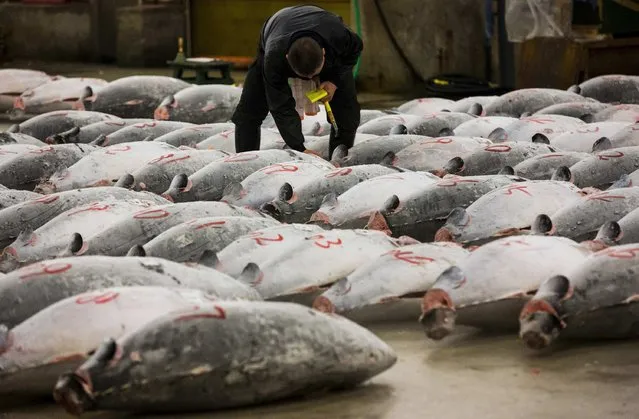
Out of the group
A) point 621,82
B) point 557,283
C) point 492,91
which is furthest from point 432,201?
point 492,91

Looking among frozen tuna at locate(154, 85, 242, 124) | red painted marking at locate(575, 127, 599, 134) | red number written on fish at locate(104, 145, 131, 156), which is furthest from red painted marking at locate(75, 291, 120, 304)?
frozen tuna at locate(154, 85, 242, 124)

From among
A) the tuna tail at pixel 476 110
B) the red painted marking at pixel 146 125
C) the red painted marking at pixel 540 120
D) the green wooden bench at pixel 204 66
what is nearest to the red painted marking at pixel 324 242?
the red painted marking at pixel 540 120

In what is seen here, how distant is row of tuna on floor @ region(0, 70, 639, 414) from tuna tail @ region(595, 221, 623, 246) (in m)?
0.01

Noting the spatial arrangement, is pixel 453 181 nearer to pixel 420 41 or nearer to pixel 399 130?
pixel 399 130

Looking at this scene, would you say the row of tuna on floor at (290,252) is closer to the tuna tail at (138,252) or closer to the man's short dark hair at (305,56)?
the tuna tail at (138,252)

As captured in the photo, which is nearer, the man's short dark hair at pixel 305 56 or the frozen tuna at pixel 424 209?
the frozen tuna at pixel 424 209

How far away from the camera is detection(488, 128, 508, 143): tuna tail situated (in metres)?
7.42

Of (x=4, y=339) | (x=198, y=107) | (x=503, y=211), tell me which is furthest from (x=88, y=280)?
(x=198, y=107)

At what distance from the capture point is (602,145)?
6801 millimetres

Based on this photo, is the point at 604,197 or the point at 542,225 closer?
the point at 542,225

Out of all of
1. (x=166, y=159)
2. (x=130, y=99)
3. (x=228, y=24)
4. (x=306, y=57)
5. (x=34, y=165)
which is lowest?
(x=228, y=24)

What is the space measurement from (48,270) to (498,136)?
148 inches

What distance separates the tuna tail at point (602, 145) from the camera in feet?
22.2

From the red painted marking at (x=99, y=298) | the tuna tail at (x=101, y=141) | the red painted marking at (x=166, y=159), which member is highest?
the red painted marking at (x=99, y=298)
